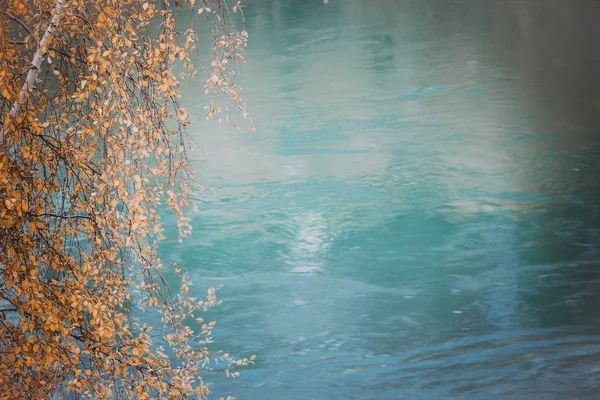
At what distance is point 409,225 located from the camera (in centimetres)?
1135

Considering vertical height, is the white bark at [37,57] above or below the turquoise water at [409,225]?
above

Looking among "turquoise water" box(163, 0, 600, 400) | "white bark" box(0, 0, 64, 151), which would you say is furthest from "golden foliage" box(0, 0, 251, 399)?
"turquoise water" box(163, 0, 600, 400)

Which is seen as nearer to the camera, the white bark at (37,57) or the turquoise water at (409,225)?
the white bark at (37,57)

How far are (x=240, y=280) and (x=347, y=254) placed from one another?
5.51 ft

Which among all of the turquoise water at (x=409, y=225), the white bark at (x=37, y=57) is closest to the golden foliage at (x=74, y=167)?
the white bark at (x=37, y=57)

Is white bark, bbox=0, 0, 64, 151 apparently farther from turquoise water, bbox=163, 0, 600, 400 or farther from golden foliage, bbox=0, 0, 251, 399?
turquoise water, bbox=163, 0, 600, 400

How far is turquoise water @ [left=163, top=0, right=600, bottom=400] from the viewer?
25.5 feet

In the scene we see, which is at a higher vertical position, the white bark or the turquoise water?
the white bark

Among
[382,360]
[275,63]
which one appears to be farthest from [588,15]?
[382,360]

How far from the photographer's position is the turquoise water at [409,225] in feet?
25.5

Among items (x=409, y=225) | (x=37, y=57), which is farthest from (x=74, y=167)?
(x=409, y=225)

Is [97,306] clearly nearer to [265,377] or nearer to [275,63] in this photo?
[265,377]

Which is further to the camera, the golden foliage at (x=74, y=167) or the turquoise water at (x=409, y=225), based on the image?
the turquoise water at (x=409, y=225)

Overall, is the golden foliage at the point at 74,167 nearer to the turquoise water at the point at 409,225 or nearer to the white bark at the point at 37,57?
the white bark at the point at 37,57
